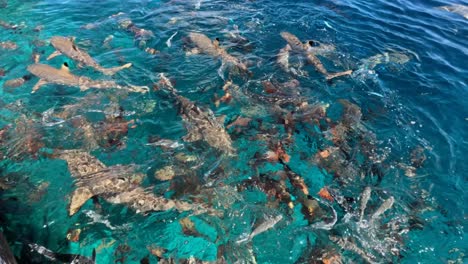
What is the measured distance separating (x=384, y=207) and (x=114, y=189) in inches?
182

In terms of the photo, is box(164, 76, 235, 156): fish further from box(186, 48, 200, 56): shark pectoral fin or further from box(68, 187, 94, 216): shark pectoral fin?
box(186, 48, 200, 56): shark pectoral fin

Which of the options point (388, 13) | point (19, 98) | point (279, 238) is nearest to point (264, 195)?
point (279, 238)

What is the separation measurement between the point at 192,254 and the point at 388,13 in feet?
41.0

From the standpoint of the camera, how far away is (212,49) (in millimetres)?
9453

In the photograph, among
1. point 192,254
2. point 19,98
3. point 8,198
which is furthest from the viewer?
point 19,98

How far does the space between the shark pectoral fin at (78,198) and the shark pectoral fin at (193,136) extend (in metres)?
2.05

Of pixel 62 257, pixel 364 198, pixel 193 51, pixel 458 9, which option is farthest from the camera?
pixel 458 9

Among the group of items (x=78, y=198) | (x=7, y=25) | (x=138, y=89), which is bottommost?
(x=78, y=198)

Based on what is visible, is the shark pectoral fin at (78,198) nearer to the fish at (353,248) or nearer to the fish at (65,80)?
the fish at (65,80)

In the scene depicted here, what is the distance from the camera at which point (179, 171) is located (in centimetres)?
603

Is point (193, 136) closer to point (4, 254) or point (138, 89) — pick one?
point (138, 89)

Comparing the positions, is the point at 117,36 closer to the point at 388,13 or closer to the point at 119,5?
the point at 119,5

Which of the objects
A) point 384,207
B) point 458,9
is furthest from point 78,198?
point 458,9

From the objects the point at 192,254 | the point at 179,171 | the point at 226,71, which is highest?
the point at 226,71
